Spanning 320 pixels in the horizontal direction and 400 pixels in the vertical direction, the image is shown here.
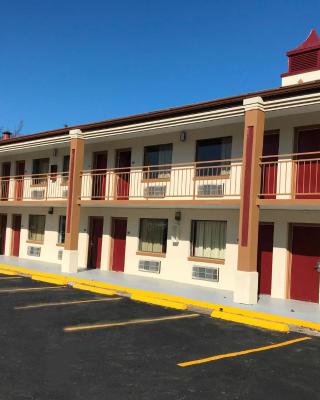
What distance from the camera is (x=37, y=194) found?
2150cm

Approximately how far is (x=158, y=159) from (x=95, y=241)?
15.6 feet

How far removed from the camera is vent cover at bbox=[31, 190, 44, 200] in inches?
838

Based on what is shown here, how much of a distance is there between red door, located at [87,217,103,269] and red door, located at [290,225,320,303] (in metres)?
8.57

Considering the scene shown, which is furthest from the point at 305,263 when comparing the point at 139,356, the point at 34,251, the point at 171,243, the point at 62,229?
the point at 34,251

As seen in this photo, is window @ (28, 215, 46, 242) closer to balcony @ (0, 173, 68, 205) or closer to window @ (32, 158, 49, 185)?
balcony @ (0, 173, 68, 205)

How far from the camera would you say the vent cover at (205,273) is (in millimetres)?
14652

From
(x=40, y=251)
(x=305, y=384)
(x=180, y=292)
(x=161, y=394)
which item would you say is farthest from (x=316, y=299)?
(x=40, y=251)

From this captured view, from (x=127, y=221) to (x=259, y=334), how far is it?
938cm

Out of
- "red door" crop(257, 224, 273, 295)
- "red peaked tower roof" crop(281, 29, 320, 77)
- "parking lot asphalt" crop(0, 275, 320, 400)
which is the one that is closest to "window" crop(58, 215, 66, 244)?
"parking lot asphalt" crop(0, 275, 320, 400)

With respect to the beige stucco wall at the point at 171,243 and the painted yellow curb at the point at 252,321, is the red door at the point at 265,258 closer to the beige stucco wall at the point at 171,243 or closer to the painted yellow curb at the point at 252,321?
the beige stucco wall at the point at 171,243

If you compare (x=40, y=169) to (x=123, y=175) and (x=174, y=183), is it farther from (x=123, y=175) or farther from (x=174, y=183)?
(x=174, y=183)

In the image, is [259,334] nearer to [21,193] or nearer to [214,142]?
[214,142]

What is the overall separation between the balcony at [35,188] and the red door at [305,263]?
9.87 m

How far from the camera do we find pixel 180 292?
13.1 meters
